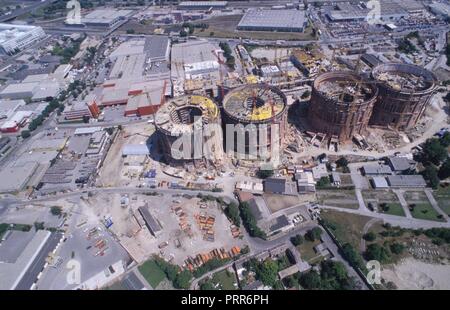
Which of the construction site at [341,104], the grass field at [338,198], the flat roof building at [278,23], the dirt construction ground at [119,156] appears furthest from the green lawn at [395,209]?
the flat roof building at [278,23]

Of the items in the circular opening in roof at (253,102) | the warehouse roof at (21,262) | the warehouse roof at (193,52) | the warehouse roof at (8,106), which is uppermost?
the circular opening in roof at (253,102)

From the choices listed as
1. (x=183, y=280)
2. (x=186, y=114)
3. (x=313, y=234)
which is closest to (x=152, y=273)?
(x=183, y=280)

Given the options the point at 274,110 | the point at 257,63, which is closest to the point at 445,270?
the point at 274,110

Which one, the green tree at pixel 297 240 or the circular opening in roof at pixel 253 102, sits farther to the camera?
the circular opening in roof at pixel 253 102

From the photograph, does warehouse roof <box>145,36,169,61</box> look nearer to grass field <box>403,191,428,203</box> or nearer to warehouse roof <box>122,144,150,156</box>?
warehouse roof <box>122,144,150,156</box>

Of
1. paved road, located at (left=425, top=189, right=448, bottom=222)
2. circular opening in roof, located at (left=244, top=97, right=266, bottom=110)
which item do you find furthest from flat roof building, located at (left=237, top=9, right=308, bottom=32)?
paved road, located at (left=425, top=189, right=448, bottom=222)

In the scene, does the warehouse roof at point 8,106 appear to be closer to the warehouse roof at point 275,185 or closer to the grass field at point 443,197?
the warehouse roof at point 275,185

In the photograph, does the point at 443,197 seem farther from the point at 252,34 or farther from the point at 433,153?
the point at 252,34
